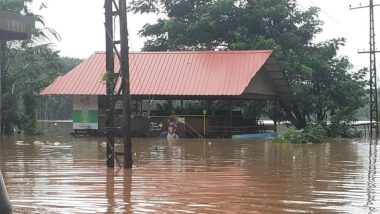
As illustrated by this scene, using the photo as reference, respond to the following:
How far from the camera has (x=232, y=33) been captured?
1229 inches

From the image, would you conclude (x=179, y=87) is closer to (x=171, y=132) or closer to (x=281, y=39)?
(x=171, y=132)

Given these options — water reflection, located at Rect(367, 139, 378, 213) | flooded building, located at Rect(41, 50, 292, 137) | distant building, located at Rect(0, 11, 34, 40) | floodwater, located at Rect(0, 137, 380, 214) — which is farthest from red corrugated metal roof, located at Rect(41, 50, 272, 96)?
distant building, located at Rect(0, 11, 34, 40)

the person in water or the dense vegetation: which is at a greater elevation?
the dense vegetation

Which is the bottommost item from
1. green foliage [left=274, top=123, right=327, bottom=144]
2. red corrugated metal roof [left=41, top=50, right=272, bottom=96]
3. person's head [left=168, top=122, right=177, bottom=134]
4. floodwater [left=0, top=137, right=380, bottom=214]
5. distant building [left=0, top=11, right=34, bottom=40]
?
floodwater [left=0, top=137, right=380, bottom=214]

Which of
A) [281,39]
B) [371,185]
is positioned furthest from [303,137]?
[371,185]

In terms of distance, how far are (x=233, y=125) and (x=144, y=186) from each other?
20286mm

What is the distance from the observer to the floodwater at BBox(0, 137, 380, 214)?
691 centimetres

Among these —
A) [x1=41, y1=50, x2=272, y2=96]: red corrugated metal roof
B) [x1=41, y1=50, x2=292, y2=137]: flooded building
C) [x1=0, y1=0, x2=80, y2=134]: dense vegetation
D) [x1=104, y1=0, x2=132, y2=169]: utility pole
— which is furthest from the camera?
[x1=0, y1=0, x2=80, y2=134]: dense vegetation

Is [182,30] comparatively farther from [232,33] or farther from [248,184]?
[248,184]

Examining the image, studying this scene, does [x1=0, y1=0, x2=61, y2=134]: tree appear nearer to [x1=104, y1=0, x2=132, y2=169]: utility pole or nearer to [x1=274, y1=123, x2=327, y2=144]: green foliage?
[x1=274, y1=123, x2=327, y2=144]: green foliage

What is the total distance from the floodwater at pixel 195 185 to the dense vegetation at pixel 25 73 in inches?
674

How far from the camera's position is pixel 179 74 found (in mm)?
27266

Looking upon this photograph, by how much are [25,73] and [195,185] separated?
25.6 m

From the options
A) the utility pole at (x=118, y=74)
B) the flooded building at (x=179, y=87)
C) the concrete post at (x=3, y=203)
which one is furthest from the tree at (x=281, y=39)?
the concrete post at (x=3, y=203)
